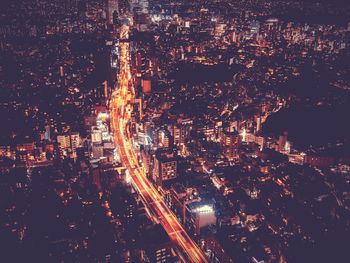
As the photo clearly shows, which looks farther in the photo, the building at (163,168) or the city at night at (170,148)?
the building at (163,168)

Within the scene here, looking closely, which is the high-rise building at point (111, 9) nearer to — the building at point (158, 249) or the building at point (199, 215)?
the building at point (199, 215)

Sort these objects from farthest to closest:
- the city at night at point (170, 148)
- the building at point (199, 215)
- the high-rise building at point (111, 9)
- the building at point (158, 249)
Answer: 1. the high-rise building at point (111, 9)
2. the building at point (199, 215)
3. the city at night at point (170, 148)
4. the building at point (158, 249)

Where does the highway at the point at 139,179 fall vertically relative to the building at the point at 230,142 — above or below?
below

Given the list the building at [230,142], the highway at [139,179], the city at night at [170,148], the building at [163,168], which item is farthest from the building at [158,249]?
the building at [230,142]

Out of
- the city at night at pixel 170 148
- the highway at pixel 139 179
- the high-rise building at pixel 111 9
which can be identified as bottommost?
the highway at pixel 139 179

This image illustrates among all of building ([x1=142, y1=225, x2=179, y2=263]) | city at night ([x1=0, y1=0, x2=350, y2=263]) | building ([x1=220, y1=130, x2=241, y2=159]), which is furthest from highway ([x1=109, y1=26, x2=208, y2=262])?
building ([x1=220, y1=130, x2=241, y2=159])

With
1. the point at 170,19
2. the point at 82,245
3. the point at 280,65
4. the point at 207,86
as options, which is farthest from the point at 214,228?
the point at 170,19

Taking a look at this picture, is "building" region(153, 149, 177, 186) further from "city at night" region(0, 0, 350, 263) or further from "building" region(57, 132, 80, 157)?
"building" region(57, 132, 80, 157)
